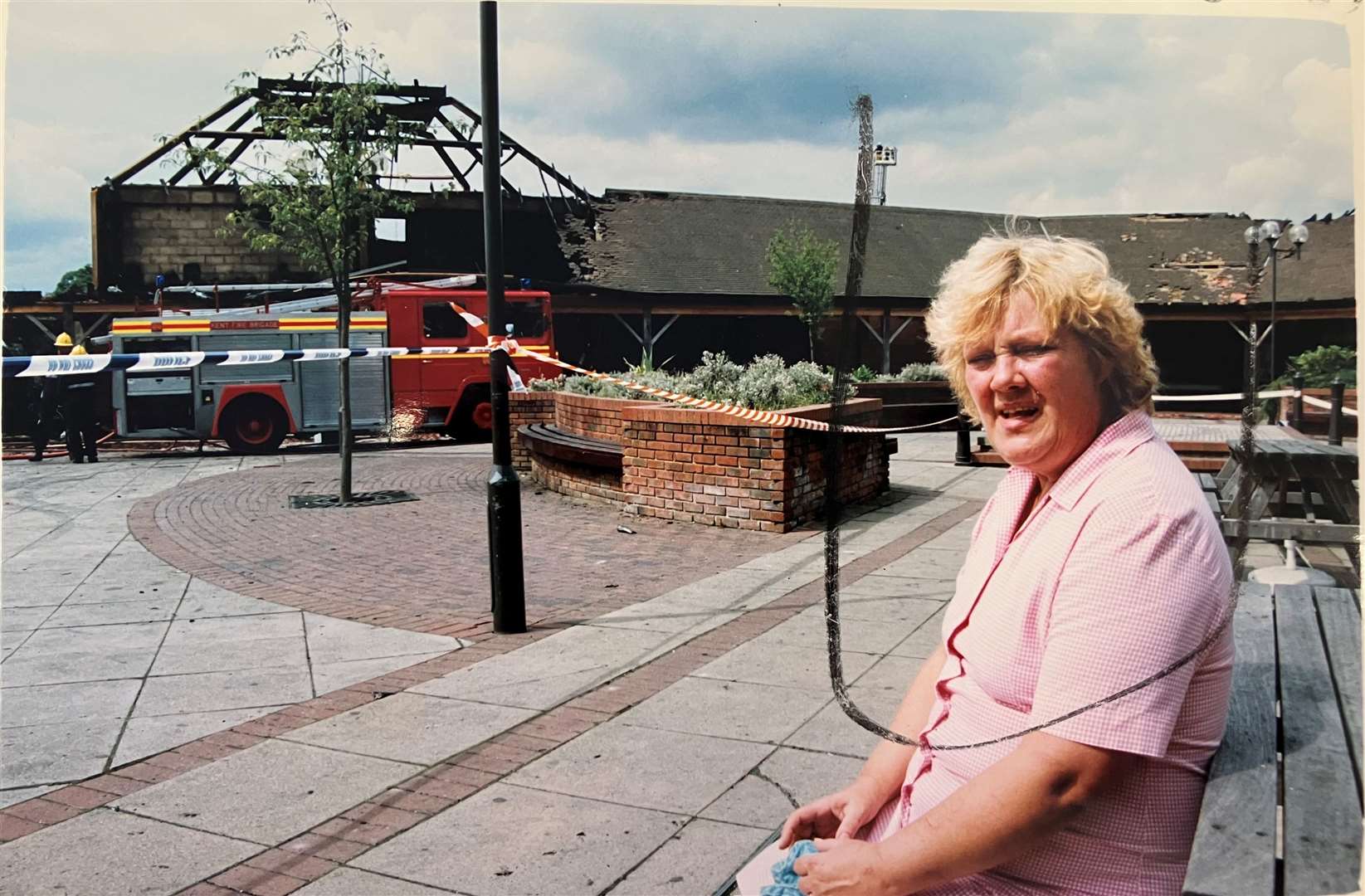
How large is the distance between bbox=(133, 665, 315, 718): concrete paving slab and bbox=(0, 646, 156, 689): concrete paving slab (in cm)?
27

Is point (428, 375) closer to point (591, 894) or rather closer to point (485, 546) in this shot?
point (485, 546)

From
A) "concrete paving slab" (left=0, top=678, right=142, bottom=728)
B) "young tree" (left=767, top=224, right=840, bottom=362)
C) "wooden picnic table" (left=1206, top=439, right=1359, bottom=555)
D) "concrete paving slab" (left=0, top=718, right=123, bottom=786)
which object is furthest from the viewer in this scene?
"young tree" (left=767, top=224, right=840, bottom=362)

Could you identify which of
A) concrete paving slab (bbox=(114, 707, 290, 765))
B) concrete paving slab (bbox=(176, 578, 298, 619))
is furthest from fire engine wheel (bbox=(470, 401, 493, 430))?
concrete paving slab (bbox=(114, 707, 290, 765))

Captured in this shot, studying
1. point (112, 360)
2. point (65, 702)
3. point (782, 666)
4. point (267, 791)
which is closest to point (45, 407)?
point (112, 360)

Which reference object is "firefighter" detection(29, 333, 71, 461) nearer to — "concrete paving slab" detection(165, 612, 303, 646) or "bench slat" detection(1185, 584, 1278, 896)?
"concrete paving slab" detection(165, 612, 303, 646)

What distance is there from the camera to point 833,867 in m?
1.65

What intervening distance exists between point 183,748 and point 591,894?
1.95 meters

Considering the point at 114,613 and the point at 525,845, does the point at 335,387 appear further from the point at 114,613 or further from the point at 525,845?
the point at 525,845

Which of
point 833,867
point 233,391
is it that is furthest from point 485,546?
point 233,391

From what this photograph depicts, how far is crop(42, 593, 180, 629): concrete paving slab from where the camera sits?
19.6 ft

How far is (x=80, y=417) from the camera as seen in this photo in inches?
557

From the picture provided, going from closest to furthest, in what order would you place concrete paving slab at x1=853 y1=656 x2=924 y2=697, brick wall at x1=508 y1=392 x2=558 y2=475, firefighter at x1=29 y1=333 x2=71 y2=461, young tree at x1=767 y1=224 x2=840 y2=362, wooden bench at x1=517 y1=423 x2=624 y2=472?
concrete paving slab at x1=853 y1=656 x2=924 y2=697 < young tree at x1=767 y1=224 x2=840 y2=362 < wooden bench at x1=517 y1=423 x2=624 y2=472 < brick wall at x1=508 y1=392 x2=558 y2=475 < firefighter at x1=29 y1=333 x2=71 y2=461

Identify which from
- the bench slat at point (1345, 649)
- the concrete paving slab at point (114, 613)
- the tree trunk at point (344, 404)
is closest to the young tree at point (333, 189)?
the tree trunk at point (344, 404)

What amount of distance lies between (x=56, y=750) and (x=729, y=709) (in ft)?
8.05
